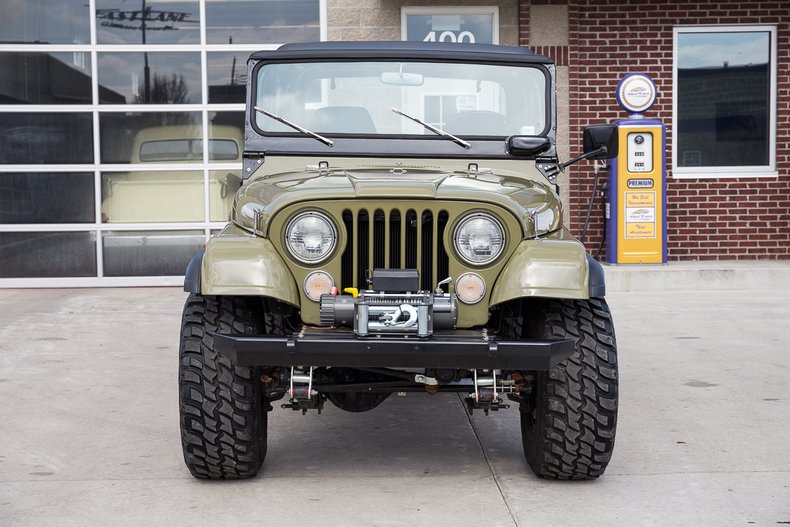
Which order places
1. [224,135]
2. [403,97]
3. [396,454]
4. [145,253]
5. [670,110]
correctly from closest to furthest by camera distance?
[396,454] → [403,97] → [145,253] → [224,135] → [670,110]

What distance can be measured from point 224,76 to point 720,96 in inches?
213

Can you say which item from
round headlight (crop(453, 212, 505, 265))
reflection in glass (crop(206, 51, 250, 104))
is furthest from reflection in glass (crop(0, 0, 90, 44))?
round headlight (crop(453, 212, 505, 265))

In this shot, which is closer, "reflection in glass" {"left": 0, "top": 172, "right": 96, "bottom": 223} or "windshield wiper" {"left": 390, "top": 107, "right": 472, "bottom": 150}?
"windshield wiper" {"left": 390, "top": 107, "right": 472, "bottom": 150}

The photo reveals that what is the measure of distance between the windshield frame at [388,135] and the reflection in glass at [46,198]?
6.65m

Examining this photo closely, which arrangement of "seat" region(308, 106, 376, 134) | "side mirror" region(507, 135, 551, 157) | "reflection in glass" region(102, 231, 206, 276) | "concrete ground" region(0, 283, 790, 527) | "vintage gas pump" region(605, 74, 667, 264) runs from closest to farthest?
"concrete ground" region(0, 283, 790, 527) < "side mirror" region(507, 135, 551, 157) < "seat" region(308, 106, 376, 134) < "vintage gas pump" region(605, 74, 667, 264) < "reflection in glass" region(102, 231, 206, 276)

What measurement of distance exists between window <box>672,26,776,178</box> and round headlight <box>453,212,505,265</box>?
27.3ft

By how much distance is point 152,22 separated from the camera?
1184 centimetres

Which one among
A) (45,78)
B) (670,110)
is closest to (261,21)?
(45,78)

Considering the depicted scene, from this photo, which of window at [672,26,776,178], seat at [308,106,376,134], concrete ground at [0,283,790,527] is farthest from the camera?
window at [672,26,776,178]

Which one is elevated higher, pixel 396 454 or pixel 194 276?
pixel 194 276

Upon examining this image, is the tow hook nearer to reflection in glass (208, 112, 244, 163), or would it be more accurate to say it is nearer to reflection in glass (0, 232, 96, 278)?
reflection in glass (208, 112, 244, 163)

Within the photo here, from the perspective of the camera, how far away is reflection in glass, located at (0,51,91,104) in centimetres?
1178

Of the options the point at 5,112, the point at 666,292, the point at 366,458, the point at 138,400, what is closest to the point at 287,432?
the point at 366,458

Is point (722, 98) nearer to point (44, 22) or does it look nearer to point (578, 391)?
point (44, 22)
